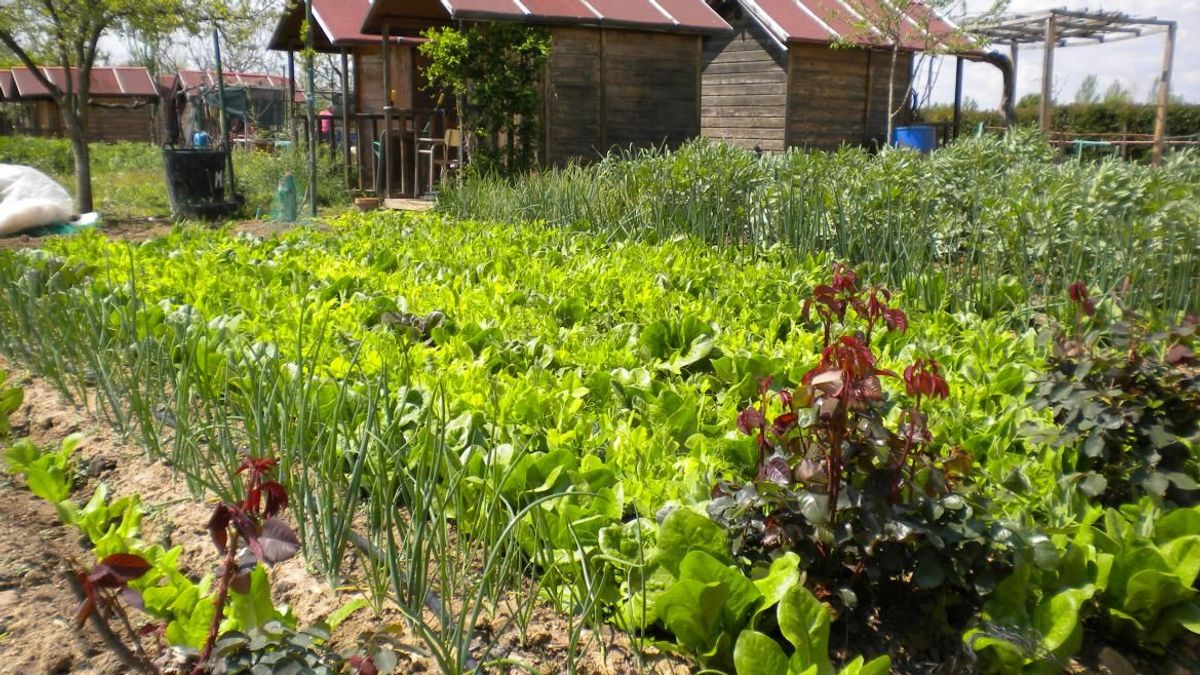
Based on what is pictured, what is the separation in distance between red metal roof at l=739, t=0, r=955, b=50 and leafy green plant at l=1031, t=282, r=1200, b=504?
42.0 ft

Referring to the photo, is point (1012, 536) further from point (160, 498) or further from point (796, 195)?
point (796, 195)

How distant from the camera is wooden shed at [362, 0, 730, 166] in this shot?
42.7 ft

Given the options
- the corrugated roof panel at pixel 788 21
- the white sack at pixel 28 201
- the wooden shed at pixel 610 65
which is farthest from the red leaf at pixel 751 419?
the corrugated roof panel at pixel 788 21

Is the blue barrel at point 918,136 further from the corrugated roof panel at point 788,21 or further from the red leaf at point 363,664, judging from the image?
the red leaf at point 363,664

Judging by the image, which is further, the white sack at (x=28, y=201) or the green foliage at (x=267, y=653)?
the white sack at (x=28, y=201)

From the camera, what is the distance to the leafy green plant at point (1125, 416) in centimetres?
223

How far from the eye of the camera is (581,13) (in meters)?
12.9

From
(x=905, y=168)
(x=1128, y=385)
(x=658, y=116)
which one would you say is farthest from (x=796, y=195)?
(x=658, y=116)

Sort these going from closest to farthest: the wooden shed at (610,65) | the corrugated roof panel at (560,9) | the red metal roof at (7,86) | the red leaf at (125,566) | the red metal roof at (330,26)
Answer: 1. the red leaf at (125,566)
2. the corrugated roof panel at (560,9)
3. the wooden shed at (610,65)
4. the red metal roof at (330,26)
5. the red metal roof at (7,86)

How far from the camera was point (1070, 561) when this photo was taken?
1.91 m

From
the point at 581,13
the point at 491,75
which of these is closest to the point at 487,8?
the point at 491,75

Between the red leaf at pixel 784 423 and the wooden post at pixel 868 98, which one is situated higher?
the wooden post at pixel 868 98

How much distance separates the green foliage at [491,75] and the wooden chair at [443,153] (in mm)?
392

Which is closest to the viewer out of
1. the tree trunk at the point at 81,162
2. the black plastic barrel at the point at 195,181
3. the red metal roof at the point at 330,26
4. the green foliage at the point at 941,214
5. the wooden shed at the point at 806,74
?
the green foliage at the point at 941,214
